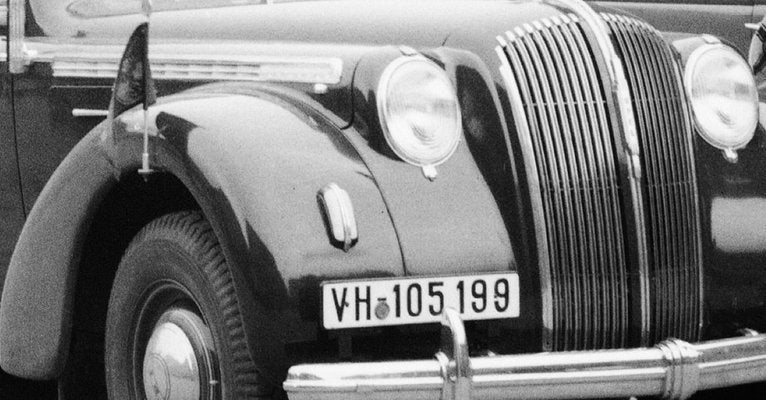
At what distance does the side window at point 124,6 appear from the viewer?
4.36 metres

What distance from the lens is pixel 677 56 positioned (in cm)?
349

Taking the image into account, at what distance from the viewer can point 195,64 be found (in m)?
3.86

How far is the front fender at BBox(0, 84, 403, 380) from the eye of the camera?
2941 millimetres

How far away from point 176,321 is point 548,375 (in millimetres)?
896

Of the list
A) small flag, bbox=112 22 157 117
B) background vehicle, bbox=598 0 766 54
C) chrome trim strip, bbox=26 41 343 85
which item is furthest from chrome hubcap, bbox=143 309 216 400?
background vehicle, bbox=598 0 766 54

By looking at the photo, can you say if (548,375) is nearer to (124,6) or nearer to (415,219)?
(415,219)

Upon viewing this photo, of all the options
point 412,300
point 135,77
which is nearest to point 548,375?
point 412,300

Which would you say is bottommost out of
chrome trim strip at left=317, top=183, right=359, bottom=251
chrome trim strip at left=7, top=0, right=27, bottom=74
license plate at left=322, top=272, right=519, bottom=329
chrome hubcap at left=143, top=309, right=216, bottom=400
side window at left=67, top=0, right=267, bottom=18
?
chrome hubcap at left=143, top=309, right=216, bottom=400

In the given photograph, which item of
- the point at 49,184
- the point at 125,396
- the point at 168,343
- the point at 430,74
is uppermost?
the point at 430,74

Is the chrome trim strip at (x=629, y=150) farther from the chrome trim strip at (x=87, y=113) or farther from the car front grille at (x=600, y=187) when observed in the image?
the chrome trim strip at (x=87, y=113)

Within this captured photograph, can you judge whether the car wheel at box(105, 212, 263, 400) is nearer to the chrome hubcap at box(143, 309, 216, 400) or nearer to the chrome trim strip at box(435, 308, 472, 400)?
the chrome hubcap at box(143, 309, 216, 400)

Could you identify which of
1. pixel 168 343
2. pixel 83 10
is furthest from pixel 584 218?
pixel 83 10

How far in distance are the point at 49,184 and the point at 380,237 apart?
107 centimetres

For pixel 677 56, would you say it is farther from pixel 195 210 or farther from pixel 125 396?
pixel 125 396
